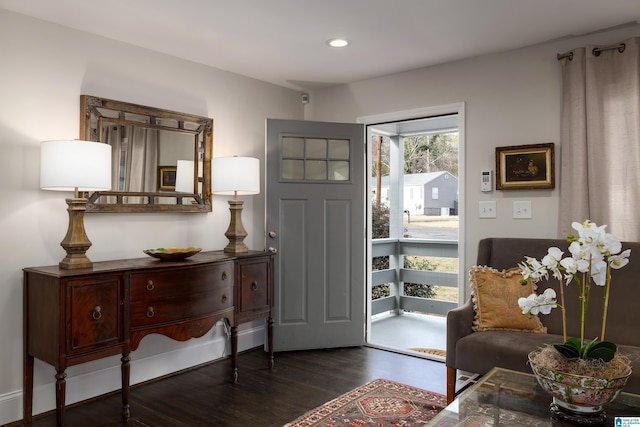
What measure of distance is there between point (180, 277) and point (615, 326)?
102 inches

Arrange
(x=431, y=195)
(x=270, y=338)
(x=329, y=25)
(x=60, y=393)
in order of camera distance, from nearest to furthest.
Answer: (x=60, y=393), (x=329, y=25), (x=270, y=338), (x=431, y=195)

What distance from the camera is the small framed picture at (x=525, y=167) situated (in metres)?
3.16

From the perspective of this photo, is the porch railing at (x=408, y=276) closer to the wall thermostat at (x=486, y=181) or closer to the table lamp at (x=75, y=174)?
the wall thermostat at (x=486, y=181)

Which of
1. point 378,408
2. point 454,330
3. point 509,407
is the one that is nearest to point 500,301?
point 454,330

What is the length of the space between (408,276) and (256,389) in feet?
10.1

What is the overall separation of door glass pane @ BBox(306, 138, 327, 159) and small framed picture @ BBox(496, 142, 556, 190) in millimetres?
1423

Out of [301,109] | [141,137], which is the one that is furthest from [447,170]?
[141,137]

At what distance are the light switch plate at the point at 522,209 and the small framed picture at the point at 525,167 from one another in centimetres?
11

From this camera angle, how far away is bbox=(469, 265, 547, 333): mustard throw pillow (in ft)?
8.82

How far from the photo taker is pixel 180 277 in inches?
114

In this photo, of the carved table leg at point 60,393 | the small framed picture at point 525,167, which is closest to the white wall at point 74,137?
the carved table leg at point 60,393

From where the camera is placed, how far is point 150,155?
3242 millimetres

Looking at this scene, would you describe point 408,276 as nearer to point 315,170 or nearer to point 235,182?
point 315,170

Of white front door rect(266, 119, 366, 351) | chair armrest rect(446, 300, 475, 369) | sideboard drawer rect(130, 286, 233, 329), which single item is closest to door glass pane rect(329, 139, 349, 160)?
white front door rect(266, 119, 366, 351)
